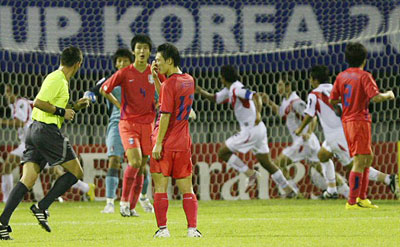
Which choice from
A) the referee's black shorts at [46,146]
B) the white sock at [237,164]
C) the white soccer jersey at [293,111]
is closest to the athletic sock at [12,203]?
the referee's black shorts at [46,146]

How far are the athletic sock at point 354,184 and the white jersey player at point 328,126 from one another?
5.95 feet

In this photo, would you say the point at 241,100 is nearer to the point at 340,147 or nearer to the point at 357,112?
the point at 340,147

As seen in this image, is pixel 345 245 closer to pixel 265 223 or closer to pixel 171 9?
pixel 265 223

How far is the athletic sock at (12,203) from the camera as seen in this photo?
6.29 metres

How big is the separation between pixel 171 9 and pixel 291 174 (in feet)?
10.6

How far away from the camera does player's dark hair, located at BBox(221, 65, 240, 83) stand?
11828 mm

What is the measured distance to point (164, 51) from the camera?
6.22 metres

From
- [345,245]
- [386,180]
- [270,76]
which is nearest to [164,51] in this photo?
[345,245]

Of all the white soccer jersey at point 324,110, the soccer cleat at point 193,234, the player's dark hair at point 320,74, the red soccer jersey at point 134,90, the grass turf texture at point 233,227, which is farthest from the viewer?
the player's dark hair at point 320,74

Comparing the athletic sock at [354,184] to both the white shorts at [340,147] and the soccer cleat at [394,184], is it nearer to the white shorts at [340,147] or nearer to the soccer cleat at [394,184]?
the white shorts at [340,147]

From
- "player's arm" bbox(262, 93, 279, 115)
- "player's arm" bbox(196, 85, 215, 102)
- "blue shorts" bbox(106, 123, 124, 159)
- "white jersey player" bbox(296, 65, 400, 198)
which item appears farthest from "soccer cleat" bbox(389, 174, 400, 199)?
"blue shorts" bbox(106, 123, 124, 159)

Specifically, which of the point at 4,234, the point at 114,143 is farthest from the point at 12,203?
the point at 114,143

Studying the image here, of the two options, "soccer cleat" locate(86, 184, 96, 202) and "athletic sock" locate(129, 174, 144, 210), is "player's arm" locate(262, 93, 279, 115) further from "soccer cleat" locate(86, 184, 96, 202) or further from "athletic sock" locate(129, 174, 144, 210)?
"athletic sock" locate(129, 174, 144, 210)

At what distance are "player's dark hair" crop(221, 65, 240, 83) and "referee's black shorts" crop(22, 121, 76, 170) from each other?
5.28m
